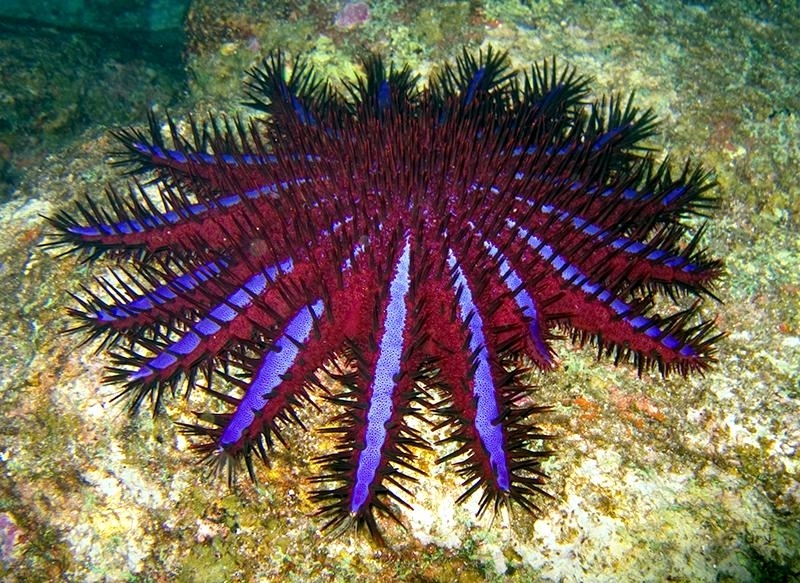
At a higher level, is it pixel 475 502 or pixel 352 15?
pixel 352 15

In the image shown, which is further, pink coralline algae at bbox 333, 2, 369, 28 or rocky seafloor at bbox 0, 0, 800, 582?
pink coralline algae at bbox 333, 2, 369, 28

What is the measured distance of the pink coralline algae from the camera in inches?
219

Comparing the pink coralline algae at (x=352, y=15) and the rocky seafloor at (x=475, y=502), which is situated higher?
the pink coralline algae at (x=352, y=15)

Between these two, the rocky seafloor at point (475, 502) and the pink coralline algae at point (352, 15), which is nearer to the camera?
the rocky seafloor at point (475, 502)

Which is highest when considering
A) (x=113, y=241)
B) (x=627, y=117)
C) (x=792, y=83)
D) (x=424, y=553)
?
(x=792, y=83)

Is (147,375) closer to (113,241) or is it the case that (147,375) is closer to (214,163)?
(113,241)

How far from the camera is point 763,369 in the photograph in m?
3.47

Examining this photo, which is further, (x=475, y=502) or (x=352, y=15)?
(x=352, y=15)

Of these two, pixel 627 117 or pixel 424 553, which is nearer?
pixel 424 553

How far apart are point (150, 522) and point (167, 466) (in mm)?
294

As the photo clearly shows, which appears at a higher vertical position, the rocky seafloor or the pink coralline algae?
the pink coralline algae

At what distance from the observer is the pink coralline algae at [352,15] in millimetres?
5570

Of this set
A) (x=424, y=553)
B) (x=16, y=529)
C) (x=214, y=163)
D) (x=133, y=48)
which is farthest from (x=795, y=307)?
(x=133, y=48)

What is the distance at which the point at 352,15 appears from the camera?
5.61 meters
